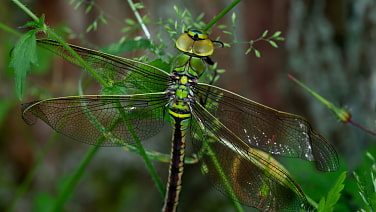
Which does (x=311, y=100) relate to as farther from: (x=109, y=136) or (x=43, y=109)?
(x=43, y=109)

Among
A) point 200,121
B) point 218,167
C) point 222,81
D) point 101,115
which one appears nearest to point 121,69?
point 101,115

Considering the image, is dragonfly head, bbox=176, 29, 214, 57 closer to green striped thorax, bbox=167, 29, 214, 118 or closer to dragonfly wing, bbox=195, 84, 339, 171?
green striped thorax, bbox=167, 29, 214, 118

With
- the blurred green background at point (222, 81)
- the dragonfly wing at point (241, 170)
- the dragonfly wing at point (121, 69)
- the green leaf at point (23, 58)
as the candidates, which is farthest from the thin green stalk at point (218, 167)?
the blurred green background at point (222, 81)

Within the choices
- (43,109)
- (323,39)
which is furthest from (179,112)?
(323,39)

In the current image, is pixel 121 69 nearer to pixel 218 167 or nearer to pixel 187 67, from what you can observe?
pixel 187 67

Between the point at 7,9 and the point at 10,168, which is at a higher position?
the point at 7,9

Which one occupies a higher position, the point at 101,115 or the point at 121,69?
the point at 121,69
